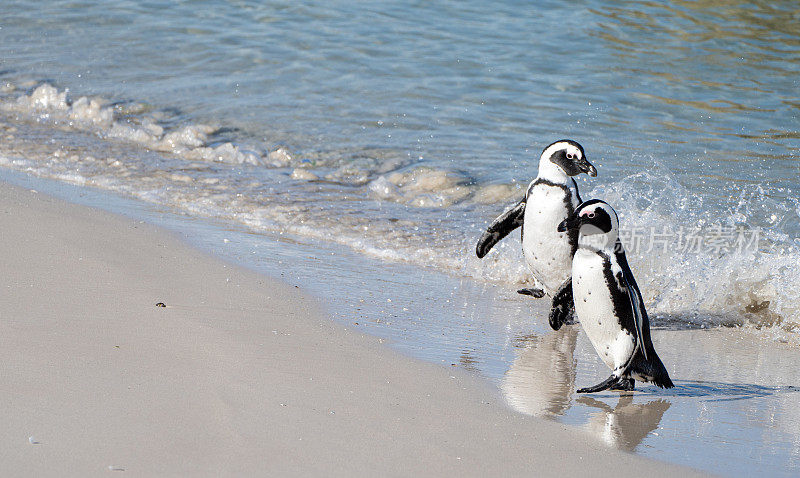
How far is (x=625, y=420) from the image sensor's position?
3002 millimetres

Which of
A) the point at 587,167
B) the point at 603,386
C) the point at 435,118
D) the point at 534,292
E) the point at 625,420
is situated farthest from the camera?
the point at 435,118

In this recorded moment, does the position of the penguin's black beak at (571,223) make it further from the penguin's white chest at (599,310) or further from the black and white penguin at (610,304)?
the penguin's white chest at (599,310)

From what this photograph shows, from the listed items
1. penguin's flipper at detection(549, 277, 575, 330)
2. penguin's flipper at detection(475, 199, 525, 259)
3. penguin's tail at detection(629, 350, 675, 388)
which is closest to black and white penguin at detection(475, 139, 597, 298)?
penguin's flipper at detection(475, 199, 525, 259)

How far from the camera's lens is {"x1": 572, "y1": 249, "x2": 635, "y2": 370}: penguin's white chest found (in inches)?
130

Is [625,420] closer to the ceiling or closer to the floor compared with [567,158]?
closer to the floor

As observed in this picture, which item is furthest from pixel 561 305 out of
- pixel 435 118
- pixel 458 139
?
pixel 435 118

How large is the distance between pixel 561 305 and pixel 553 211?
459mm

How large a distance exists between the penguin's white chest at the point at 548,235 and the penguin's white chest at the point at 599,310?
0.64m

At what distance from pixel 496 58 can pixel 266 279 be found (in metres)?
6.05

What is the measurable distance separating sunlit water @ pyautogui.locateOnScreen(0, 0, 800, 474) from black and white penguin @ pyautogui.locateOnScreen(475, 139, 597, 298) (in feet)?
0.70

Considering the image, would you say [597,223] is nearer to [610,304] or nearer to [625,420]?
[610,304]

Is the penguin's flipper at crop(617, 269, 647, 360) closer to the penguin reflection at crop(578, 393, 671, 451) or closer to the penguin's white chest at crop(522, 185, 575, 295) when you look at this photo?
the penguin reflection at crop(578, 393, 671, 451)

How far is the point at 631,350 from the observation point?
326cm

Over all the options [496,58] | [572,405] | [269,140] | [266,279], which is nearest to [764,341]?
[572,405]
